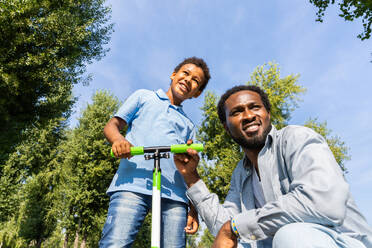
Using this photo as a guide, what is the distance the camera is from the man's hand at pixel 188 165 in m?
2.26

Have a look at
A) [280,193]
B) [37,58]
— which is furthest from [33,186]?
[280,193]

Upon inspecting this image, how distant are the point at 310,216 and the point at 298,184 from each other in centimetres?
19

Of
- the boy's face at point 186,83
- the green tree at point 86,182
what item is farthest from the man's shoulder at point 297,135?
the green tree at point 86,182

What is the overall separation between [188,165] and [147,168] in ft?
1.41

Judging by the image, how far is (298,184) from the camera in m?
1.43

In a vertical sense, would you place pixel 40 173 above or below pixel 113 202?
above

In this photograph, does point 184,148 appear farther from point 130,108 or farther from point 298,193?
point 298,193

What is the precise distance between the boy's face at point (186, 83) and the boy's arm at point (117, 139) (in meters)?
0.81

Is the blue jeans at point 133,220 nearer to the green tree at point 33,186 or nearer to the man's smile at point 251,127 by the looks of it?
the man's smile at point 251,127

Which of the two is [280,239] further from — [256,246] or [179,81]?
[179,81]

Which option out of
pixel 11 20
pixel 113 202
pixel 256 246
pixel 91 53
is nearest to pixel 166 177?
pixel 113 202

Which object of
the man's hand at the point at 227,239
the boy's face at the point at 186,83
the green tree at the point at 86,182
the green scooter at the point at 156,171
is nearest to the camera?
the man's hand at the point at 227,239

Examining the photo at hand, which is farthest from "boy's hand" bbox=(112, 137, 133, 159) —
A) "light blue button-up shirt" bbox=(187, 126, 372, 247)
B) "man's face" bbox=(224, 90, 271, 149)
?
"man's face" bbox=(224, 90, 271, 149)

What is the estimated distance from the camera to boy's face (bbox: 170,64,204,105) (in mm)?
3078
